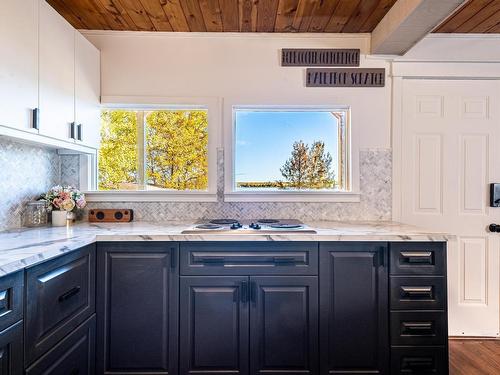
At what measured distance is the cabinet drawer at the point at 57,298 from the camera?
122 cm

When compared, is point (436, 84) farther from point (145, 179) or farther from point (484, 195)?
point (145, 179)

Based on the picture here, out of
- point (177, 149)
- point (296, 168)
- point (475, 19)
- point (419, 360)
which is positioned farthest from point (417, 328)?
point (475, 19)

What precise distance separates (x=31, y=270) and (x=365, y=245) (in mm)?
1673

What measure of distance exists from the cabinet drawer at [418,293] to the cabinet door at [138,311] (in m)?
1.30

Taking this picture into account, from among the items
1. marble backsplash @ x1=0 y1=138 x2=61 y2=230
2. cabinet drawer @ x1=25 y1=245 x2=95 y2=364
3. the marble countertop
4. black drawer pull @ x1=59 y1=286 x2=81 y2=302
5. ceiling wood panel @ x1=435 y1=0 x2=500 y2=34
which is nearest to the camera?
cabinet drawer @ x1=25 y1=245 x2=95 y2=364

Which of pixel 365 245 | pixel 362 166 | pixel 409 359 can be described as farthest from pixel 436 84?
pixel 409 359

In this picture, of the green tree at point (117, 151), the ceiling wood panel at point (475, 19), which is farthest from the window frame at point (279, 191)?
the ceiling wood panel at point (475, 19)

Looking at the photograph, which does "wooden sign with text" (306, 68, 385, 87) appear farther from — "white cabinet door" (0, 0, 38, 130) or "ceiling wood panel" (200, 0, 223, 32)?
"white cabinet door" (0, 0, 38, 130)

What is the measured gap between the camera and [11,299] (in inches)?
43.6

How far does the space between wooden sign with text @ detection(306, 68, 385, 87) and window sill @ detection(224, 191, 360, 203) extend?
90 cm

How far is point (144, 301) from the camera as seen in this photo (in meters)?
1.74

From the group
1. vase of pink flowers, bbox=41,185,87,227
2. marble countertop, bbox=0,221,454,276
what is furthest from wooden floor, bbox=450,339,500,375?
vase of pink flowers, bbox=41,185,87,227

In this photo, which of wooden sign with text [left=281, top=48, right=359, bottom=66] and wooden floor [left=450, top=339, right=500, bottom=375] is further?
wooden sign with text [left=281, top=48, right=359, bottom=66]

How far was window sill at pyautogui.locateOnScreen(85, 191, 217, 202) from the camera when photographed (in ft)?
7.86
